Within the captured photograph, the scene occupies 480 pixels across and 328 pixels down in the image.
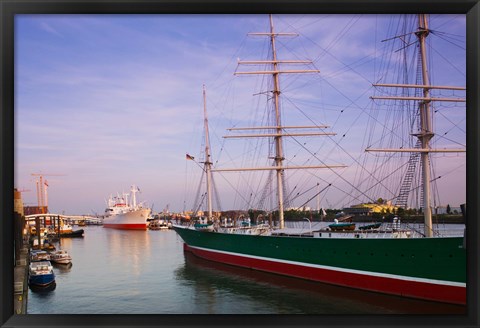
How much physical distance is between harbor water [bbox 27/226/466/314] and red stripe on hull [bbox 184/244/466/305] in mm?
143

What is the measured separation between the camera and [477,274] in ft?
14.8

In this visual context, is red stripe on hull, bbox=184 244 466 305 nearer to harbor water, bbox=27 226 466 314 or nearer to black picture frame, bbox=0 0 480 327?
harbor water, bbox=27 226 466 314

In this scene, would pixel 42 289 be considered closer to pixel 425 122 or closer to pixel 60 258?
pixel 60 258

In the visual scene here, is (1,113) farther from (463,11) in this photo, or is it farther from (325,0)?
(463,11)

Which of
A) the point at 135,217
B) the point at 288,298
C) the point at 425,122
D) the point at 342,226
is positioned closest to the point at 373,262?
the point at 342,226

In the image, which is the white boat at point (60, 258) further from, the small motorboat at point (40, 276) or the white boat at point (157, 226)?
the white boat at point (157, 226)

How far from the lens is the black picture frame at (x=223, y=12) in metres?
4.38

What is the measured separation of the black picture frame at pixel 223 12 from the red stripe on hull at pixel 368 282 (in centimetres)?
457

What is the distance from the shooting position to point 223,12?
4.46m

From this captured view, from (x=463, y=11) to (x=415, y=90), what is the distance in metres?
5.90

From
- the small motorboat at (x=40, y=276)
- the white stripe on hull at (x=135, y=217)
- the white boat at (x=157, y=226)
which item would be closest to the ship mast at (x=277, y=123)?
the small motorboat at (x=40, y=276)

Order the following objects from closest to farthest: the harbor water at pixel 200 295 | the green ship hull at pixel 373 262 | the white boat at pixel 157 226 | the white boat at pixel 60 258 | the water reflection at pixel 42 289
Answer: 1. the green ship hull at pixel 373 262
2. the harbor water at pixel 200 295
3. the water reflection at pixel 42 289
4. the white boat at pixel 60 258
5. the white boat at pixel 157 226

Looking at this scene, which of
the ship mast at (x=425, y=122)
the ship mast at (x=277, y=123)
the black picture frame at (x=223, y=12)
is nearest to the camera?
the black picture frame at (x=223, y=12)

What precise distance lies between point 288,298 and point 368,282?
1889 millimetres
